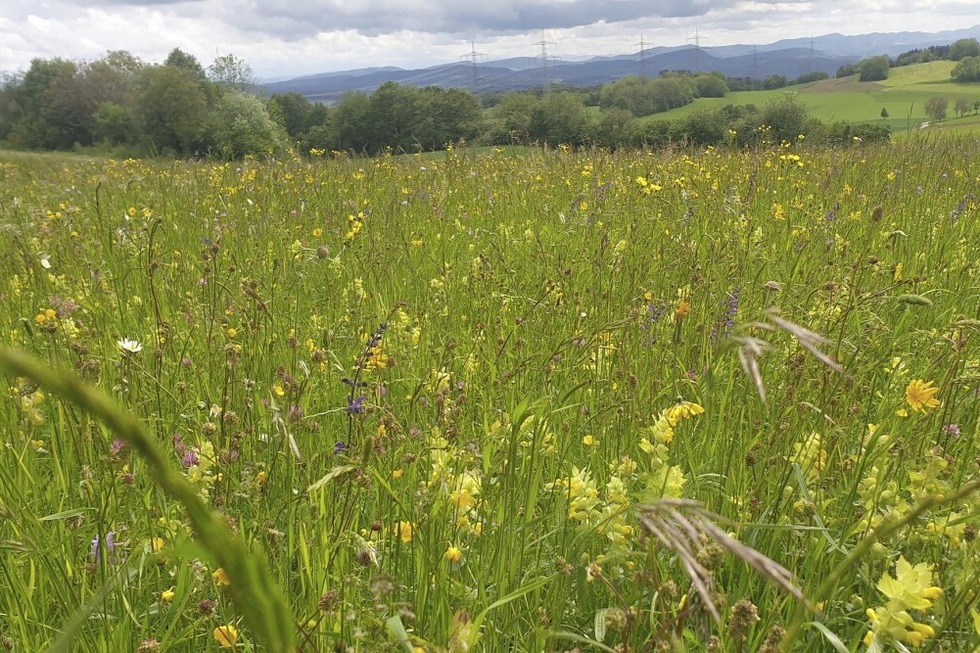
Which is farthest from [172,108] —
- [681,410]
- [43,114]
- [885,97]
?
[885,97]

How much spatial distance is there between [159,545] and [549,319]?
1620mm

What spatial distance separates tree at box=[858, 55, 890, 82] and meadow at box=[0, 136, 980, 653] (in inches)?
3003

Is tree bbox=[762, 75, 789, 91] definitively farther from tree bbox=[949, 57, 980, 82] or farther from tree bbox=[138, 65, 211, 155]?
tree bbox=[138, 65, 211, 155]

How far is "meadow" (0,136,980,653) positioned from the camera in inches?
36.5

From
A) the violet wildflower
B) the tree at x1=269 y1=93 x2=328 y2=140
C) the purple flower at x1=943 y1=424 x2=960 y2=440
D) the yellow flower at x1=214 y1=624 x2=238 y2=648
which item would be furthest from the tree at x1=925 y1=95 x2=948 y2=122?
the tree at x1=269 y1=93 x2=328 y2=140

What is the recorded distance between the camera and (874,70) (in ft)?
222

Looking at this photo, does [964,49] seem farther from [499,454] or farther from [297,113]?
[499,454]

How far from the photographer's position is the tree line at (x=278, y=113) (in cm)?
1412

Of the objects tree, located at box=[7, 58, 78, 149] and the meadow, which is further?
tree, located at box=[7, 58, 78, 149]

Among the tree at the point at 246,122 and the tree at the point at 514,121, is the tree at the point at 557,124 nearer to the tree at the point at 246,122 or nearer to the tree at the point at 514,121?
the tree at the point at 514,121

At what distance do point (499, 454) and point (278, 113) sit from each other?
4827 cm

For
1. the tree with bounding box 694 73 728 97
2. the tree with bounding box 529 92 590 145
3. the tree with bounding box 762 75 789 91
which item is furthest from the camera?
the tree with bounding box 762 75 789 91

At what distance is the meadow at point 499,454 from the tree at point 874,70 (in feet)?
250

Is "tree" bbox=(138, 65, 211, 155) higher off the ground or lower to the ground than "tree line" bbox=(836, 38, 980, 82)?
lower
